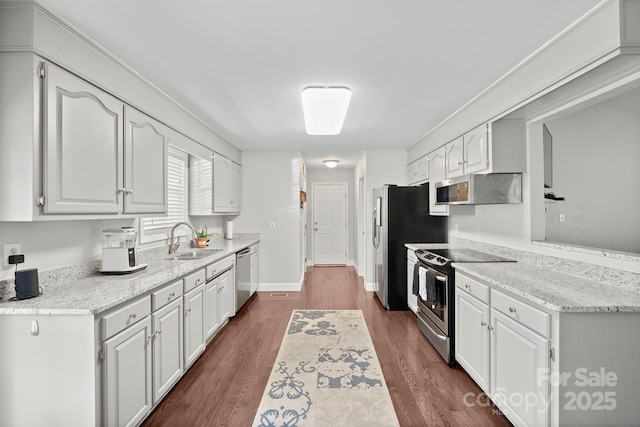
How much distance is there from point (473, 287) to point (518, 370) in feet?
2.16

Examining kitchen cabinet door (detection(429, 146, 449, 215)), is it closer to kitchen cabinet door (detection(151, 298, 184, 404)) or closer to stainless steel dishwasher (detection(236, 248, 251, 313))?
stainless steel dishwasher (detection(236, 248, 251, 313))

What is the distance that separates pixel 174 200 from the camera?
146 inches

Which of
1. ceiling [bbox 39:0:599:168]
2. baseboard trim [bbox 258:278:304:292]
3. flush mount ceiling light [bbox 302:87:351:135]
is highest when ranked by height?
ceiling [bbox 39:0:599:168]

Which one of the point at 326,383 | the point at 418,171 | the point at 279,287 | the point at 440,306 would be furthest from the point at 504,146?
the point at 279,287

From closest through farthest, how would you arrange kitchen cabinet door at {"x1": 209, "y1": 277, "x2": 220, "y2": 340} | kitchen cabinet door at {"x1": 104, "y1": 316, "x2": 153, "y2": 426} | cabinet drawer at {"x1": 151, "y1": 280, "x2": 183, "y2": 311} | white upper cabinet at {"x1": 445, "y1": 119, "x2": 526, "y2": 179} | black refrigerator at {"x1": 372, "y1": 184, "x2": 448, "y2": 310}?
kitchen cabinet door at {"x1": 104, "y1": 316, "x2": 153, "y2": 426}, cabinet drawer at {"x1": 151, "y1": 280, "x2": 183, "y2": 311}, white upper cabinet at {"x1": 445, "y1": 119, "x2": 526, "y2": 179}, kitchen cabinet door at {"x1": 209, "y1": 277, "x2": 220, "y2": 340}, black refrigerator at {"x1": 372, "y1": 184, "x2": 448, "y2": 310}

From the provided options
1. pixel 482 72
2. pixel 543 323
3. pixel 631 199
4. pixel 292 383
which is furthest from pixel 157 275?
pixel 631 199

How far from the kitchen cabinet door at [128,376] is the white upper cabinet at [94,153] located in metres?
0.79

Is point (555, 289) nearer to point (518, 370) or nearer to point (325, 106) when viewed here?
point (518, 370)

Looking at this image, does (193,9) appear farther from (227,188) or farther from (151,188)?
(227,188)

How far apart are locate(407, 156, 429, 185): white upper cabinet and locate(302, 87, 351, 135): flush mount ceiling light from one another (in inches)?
67.2

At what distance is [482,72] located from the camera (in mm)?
2461

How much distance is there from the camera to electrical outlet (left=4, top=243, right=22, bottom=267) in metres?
1.72

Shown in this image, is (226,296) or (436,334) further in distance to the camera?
(226,296)

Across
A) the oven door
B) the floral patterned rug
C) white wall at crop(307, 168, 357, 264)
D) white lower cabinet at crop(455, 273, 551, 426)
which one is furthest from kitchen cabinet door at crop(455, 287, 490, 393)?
white wall at crop(307, 168, 357, 264)
